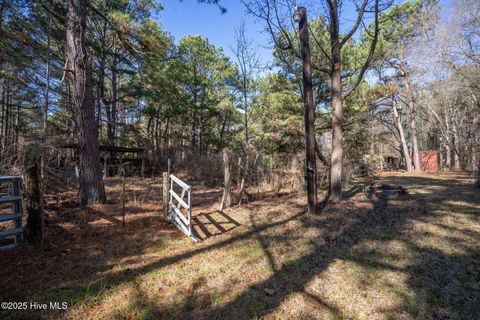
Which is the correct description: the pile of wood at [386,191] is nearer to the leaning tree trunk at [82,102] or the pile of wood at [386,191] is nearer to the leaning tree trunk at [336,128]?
the leaning tree trunk at [336,128]

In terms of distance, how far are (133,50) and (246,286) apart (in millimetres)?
7691

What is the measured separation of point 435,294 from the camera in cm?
262

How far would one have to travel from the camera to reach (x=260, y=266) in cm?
338

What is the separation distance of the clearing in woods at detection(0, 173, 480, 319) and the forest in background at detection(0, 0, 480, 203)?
184cm

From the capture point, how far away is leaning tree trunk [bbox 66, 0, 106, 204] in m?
5.80

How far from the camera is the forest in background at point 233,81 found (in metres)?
7.14

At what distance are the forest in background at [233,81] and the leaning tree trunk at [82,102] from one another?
3 centimetres

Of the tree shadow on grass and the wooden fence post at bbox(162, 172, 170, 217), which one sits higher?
the wooden fence post at bbox(162, 172, 170, 217)

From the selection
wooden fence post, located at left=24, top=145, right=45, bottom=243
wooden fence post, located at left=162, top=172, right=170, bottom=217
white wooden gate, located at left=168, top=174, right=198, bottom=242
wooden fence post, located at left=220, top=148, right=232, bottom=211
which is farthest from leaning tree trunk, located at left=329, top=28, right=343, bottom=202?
wooden fence post, located at left=24, top=145, right=45, bottom=243

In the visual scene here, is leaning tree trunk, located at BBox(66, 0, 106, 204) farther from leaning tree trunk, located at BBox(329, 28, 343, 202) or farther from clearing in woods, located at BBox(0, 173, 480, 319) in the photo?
leaning tree trunk, located at BBox(329, 28, 343, 202)

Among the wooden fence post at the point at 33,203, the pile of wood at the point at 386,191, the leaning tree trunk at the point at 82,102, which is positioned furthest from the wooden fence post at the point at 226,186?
the pile of wood at the point at 386,191

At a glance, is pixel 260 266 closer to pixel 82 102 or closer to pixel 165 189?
pixel 165 189

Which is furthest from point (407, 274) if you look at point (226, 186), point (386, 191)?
point (386, 191)

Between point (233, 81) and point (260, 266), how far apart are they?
66.6 ft
